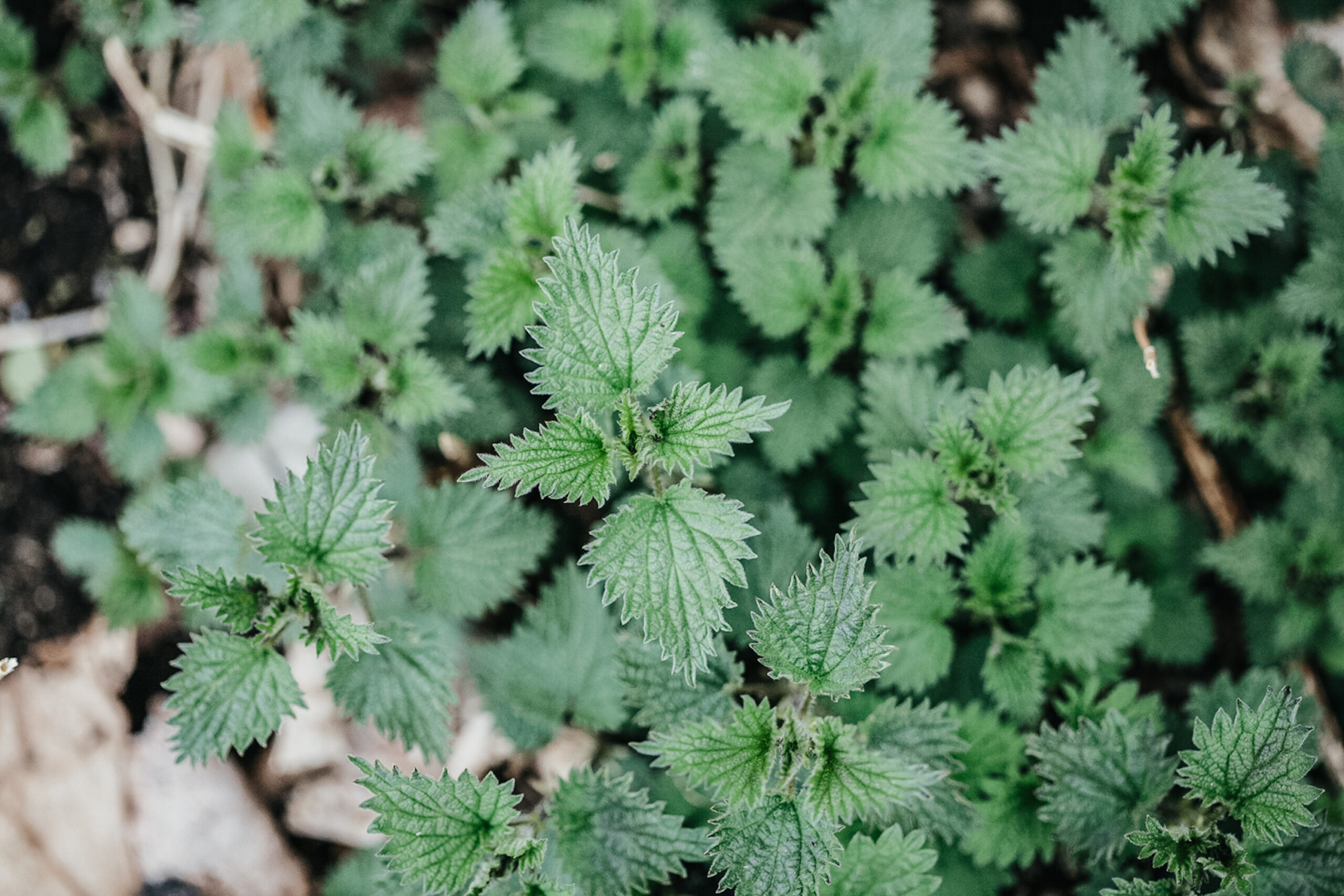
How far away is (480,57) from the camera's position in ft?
8.63

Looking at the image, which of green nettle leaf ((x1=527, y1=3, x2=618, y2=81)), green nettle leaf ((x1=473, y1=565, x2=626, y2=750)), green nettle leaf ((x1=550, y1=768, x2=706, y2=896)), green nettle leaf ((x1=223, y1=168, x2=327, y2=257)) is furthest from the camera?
green nettle leaf ((x1=527, y1=3, x2=618, y2=81))

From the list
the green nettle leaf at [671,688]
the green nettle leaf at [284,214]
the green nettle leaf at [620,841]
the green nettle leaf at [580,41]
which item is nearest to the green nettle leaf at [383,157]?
the green nettle leaf at [284,214]

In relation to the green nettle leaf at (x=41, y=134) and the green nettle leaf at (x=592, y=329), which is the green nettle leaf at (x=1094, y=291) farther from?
the green nettle leaf at (x=41, y=134)

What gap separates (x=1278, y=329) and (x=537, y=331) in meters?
2.45

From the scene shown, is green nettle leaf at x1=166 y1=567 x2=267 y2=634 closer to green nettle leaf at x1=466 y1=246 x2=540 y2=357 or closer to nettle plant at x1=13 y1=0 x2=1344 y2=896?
nettle plant at x1=13 y1=0 x2=1344 y2=896

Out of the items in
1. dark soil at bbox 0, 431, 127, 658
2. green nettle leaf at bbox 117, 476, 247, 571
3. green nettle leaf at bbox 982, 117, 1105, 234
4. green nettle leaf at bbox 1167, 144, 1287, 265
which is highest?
green nettle leaf at bbox 1167, 144, 1287, 265

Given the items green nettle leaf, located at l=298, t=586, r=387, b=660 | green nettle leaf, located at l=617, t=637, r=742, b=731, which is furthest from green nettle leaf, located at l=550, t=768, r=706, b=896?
green nettle leaf, located at l=298, t=586, r=387, b=660

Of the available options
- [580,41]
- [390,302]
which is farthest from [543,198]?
[580,41]

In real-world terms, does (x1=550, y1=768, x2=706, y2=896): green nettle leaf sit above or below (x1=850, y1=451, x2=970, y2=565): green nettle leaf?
below

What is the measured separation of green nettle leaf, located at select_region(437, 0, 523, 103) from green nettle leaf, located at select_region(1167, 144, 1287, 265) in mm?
1985

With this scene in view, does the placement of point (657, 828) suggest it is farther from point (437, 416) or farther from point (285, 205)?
point (285, 205)

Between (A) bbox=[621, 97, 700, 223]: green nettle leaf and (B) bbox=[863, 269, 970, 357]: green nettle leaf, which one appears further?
(A) bbox=[621, 97, 700, 223]: green nettle leaf

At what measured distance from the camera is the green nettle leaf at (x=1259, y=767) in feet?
5.55

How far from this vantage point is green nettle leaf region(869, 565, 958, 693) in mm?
2068
